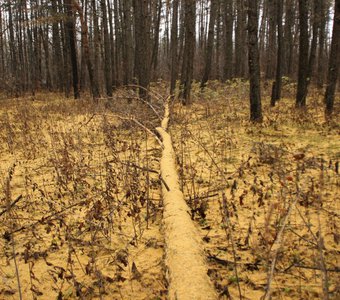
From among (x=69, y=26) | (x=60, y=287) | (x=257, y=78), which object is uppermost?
(x=69, y=26)

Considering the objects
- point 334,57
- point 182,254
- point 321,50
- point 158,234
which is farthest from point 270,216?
point 321,50

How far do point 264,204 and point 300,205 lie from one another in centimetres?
38

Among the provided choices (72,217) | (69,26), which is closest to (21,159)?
(72,217)

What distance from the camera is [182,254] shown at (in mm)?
2275

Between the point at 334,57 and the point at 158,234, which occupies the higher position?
the point at 334,57

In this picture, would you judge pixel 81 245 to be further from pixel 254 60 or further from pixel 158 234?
pixel 254 60

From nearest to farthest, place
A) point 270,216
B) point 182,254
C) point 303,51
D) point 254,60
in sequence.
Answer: point 270,216 → point 182,254 → point 254,60 → point 303,51

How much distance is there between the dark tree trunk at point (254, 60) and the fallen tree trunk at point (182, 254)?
5344 millimetres

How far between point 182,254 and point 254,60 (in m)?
6.72

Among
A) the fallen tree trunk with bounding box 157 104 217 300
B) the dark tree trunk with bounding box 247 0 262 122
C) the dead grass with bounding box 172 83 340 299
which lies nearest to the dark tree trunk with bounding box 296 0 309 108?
the dark tree trunk with bounding box 247 0 262 122

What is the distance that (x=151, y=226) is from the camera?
126 inches

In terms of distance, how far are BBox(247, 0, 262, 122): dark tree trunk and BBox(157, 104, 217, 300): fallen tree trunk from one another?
534 centimetres

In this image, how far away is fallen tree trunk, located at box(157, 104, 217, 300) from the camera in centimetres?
191

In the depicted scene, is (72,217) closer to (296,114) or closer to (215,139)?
(215,139)
